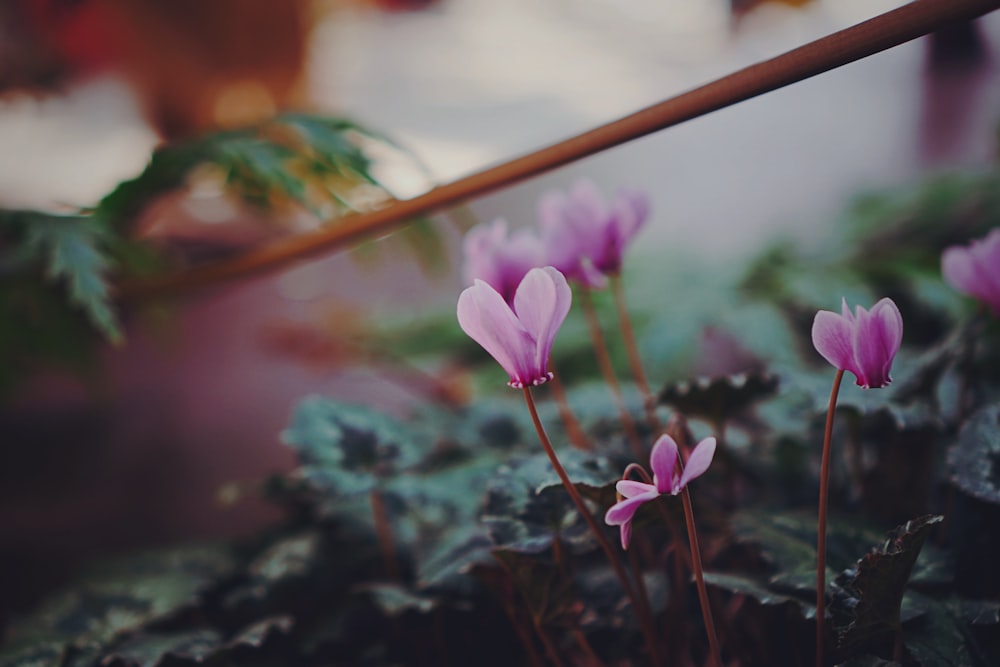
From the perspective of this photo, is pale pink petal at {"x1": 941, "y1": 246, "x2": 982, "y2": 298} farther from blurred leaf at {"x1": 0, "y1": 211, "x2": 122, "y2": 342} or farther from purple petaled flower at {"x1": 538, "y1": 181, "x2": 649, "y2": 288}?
blurred leaf at {"x1": 0, "y1": 211, "x2": 122, "y2": 342}

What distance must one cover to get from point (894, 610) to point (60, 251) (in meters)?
0.67

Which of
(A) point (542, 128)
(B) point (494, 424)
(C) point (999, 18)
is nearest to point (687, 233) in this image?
(A) point (542, 128)

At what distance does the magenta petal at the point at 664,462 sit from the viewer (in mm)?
276

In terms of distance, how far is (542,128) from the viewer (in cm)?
206

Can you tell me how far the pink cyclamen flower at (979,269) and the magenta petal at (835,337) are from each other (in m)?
0.18

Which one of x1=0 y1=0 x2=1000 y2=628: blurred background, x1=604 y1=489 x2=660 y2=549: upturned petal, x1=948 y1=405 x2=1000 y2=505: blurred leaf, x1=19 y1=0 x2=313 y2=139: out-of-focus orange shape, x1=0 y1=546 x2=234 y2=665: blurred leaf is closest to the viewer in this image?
x1=604 y1=489 x2=660 y2=549: upturned petal

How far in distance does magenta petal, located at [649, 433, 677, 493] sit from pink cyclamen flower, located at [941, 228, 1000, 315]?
0.90ft

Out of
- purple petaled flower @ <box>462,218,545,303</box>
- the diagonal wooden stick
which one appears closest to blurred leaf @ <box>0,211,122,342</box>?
the diagonal wooden stick

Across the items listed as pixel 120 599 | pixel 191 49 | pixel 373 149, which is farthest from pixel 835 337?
pixel 191 49

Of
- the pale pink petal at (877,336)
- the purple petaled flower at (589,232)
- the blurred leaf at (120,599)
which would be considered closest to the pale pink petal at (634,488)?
the pale pink petal at (877,336)

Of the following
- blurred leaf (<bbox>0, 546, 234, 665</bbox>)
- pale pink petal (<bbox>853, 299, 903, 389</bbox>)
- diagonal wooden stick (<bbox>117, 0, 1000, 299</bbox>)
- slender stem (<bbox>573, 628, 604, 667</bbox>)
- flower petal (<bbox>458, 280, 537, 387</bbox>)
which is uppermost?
diagonal wooden stick (<bbox>117, 0, 1000, 299</bbox>)

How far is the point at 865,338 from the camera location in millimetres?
283

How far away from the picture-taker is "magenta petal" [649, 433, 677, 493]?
0.28m

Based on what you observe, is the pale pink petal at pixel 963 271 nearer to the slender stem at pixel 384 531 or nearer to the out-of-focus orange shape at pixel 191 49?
the slender stem at pixel 384 531
